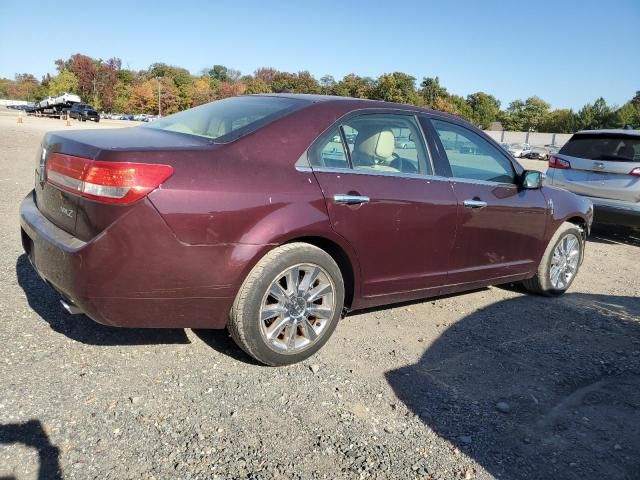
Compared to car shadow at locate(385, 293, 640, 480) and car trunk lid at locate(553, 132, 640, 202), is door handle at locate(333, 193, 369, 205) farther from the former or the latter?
car trunk lid at locate(553, 132, 640, 202)

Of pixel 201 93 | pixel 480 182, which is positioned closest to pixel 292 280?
pixel 480 182

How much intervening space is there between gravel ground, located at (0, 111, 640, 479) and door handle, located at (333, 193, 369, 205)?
40.4 inches

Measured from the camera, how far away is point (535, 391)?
325cm

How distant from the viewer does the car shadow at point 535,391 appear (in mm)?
2605

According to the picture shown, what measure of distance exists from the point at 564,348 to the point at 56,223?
3.57 meters

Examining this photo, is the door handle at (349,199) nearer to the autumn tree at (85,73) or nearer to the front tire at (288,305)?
the front tire at (288,305)

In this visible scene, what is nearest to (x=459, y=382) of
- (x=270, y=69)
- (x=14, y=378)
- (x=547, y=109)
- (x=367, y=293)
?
(x=367, y=293)

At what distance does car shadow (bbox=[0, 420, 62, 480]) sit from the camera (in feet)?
7.12

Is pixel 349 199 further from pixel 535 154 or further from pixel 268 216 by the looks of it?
pixel 535 154

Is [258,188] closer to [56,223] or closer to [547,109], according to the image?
[56,223]

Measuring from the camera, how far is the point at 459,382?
329cm

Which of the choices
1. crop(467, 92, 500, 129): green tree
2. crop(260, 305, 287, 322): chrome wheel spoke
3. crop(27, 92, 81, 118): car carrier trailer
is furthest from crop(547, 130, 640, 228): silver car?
crop(467, 92, 500, 129): green tree

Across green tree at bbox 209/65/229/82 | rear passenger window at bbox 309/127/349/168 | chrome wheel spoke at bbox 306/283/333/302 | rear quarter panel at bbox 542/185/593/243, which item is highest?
green tree at bbox 209/65/229/82

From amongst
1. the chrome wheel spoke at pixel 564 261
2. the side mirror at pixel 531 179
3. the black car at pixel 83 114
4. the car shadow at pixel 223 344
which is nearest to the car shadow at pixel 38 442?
the car shadow at pixel 223 344
